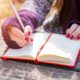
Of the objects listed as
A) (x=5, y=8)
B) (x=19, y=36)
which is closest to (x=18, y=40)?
(x=19, y=36)

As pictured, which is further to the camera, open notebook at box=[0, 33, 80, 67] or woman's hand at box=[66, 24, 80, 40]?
woman's hand at box=[66, 24, 80, 40]

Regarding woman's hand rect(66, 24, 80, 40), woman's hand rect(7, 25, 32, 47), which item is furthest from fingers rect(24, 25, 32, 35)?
woman's hand rect(66, 24, 80, 40)

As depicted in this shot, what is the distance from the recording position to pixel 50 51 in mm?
823

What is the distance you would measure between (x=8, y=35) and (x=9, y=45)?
36mm

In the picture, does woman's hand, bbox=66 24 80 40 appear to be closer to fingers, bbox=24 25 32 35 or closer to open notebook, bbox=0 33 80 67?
open notebook, bbox=0 33 80 67

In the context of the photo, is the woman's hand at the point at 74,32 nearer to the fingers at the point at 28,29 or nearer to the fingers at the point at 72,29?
the fingers at the point at 72,29

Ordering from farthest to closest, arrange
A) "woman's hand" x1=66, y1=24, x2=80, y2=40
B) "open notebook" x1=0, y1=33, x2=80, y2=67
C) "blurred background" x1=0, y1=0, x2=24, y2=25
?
1. "blurred background" x1=0, y1=0, x2=24, y2=25
2. "woman's hand" x1=66, y1=24, x2=80, y2=40
3. "open notebook" x1=0, y1=33, x2=80, y2=67

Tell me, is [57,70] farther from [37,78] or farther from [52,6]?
[52,6]

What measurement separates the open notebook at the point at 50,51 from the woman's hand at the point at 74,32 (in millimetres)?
24

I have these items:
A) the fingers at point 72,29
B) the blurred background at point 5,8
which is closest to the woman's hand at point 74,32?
the fingers at point 72,29

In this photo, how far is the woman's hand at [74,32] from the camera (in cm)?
91

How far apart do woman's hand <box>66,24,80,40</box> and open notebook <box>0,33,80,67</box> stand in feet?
0.08

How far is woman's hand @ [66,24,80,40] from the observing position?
36.0 inches

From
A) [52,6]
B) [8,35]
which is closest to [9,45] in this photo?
[8,35]
